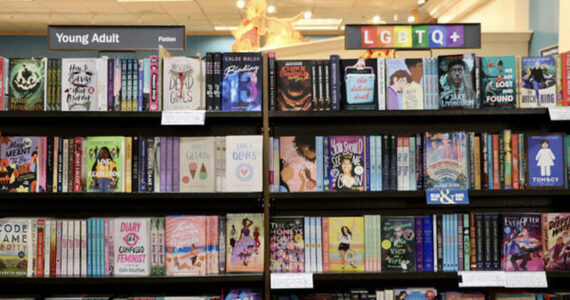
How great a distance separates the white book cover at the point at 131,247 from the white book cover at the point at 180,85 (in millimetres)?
589

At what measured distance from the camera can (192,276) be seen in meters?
2.24

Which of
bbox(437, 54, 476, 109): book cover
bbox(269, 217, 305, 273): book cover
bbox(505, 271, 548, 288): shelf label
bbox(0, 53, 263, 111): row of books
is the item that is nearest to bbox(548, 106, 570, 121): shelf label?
bbox(437, 54, 476, 109): book cover

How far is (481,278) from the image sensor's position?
2221 millimetres

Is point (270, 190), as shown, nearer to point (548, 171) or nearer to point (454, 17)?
point (548, 171)

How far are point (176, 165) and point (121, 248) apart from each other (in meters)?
0.48

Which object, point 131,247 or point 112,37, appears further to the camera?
point 112,37

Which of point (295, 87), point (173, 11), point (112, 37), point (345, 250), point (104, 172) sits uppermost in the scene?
point (173, 11)

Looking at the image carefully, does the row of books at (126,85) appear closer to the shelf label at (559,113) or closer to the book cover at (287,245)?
the book cover at (287,245)

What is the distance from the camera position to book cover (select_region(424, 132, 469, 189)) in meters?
2.29

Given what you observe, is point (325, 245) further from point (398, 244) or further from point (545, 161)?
point (545, 161)

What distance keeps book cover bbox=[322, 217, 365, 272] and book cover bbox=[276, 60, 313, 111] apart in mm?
588

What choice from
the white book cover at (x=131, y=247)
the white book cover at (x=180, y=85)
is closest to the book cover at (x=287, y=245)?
the white book cover at (x=131, y=247)

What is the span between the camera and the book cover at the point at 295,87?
2.28 metres

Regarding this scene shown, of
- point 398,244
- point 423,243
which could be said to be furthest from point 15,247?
point 423,243
